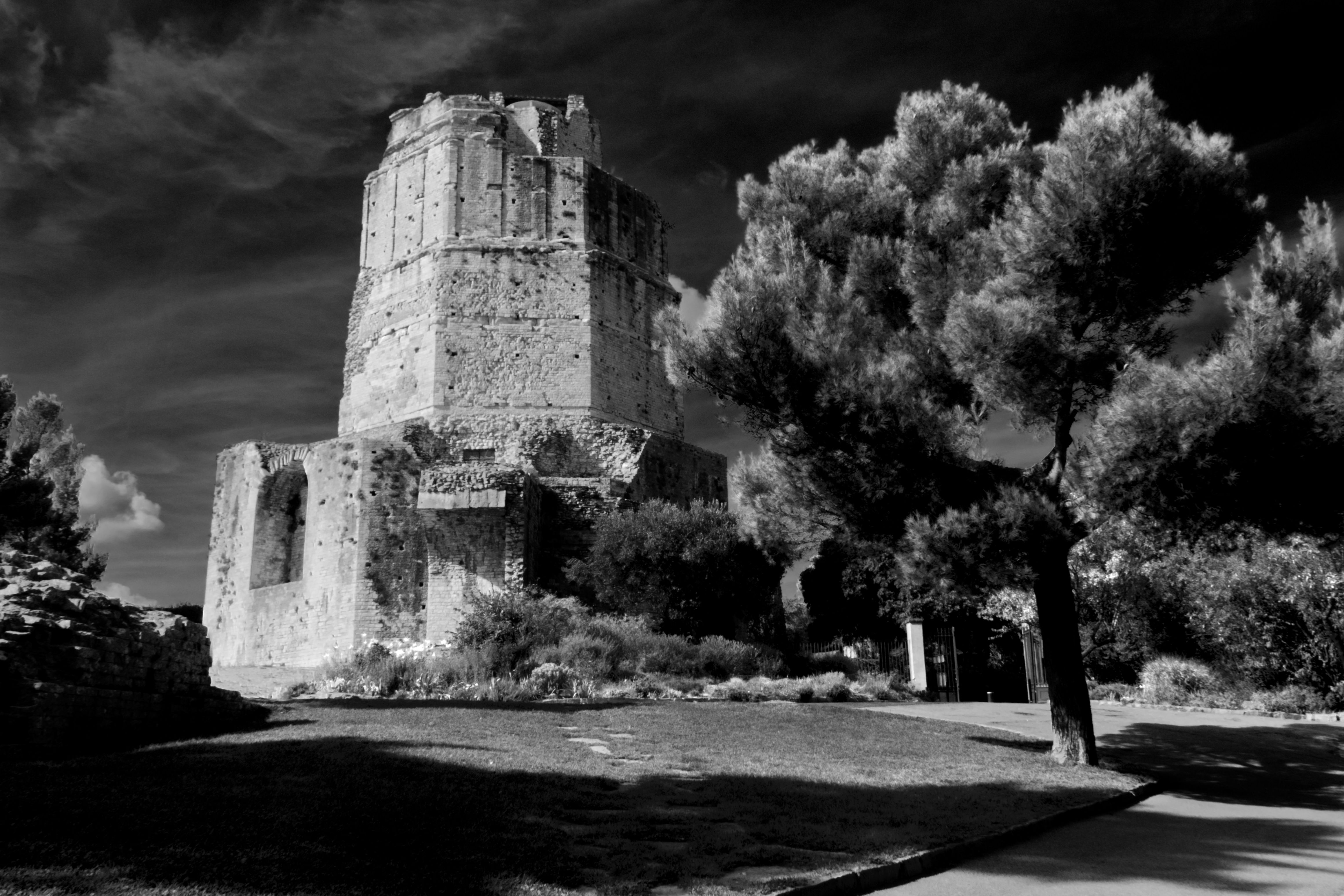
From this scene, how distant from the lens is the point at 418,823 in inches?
208

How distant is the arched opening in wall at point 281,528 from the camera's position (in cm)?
2388

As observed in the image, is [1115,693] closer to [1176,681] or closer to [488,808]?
[1176,681]

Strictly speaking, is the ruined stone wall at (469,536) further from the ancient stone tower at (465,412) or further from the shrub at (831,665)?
the shrub at (831,665)

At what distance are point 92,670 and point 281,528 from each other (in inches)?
697

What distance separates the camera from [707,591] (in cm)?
2016

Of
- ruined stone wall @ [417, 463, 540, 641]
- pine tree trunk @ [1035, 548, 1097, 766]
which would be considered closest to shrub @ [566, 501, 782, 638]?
ruined stone wall @ [417, 463, 540, 641]

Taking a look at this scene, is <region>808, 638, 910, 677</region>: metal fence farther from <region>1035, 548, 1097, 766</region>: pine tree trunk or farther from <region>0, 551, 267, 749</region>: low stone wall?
<region>0, 551, 267, 749</region>: low stone wall

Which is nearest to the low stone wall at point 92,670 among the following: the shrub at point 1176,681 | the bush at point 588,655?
the bush at point 588,655

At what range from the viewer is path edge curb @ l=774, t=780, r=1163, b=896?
4.89m

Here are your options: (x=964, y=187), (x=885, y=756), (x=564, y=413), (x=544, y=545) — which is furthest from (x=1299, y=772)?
(x=564, y=413)

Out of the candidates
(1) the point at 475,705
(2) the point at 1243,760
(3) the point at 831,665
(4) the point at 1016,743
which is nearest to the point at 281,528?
(3) the point at 831,665

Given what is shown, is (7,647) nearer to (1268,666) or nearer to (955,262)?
(955,262)

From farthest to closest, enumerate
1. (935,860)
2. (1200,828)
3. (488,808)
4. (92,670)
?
(92,670), (1200,828), (488,808), (935,860)

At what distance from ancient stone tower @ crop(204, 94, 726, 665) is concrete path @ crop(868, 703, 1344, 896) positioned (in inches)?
434
